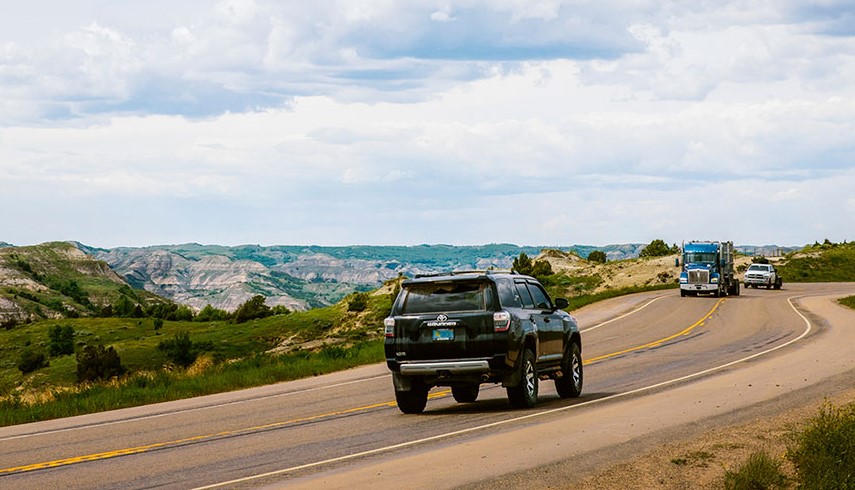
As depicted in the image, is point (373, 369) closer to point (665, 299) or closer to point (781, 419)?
point (781, 419)

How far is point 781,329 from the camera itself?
37.9 meters

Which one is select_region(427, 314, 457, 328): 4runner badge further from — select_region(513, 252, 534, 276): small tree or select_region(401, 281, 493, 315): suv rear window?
select_region(513, 252, 534, 276): small tree

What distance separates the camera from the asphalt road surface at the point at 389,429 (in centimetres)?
1175

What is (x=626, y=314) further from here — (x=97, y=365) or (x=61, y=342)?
(x=61, y=342)

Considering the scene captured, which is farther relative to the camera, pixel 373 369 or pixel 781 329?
pixel 781 329

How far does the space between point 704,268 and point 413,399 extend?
45.8m

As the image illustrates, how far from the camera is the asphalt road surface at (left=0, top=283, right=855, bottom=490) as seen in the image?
11.8m

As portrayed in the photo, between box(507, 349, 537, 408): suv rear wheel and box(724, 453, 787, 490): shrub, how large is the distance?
6.25 metres

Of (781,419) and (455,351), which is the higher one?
(455,351)

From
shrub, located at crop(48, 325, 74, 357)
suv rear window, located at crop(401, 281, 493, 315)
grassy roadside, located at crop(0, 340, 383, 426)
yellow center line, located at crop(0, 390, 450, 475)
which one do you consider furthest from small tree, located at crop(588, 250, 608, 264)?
suv rear window, located at crop(401, 281, 493, 315)

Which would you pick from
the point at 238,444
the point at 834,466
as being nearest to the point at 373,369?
the point at 238,444

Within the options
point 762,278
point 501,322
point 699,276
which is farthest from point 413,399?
point 762,278

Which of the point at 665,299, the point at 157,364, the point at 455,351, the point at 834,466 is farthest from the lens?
the point at 157,364

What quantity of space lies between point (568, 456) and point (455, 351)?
4.47 meters
